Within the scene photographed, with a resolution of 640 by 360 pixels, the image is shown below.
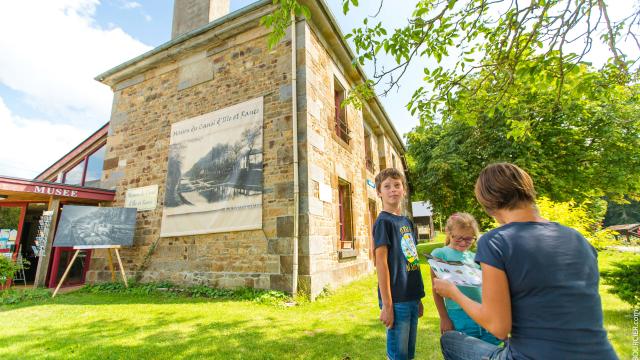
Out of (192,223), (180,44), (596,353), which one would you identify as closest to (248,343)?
(596,353)

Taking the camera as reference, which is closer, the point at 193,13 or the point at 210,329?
the point at 210,329

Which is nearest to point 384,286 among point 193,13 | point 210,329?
point 210,329

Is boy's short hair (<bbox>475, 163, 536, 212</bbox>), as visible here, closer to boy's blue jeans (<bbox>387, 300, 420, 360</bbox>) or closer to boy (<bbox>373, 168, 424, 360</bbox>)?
boy (<bbox>373, 168, 424, 360</bbox>)

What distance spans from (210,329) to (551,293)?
150 inches

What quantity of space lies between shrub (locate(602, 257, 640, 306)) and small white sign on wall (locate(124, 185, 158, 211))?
346 inches

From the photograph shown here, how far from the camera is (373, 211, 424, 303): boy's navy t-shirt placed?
190cm

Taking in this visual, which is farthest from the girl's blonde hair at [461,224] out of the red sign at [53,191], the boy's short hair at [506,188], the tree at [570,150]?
the red sign at [53,191]

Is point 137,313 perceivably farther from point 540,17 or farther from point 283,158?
point 540,17

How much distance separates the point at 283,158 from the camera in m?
5.73

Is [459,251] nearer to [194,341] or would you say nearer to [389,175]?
[389,175]

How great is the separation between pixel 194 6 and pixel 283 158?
6.97 metres

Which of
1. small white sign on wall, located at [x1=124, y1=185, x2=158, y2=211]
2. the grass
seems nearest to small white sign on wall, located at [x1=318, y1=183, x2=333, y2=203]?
the grass

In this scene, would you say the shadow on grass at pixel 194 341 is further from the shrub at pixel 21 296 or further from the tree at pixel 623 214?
the tree at pixel 623 214

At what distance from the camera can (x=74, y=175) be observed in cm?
930
